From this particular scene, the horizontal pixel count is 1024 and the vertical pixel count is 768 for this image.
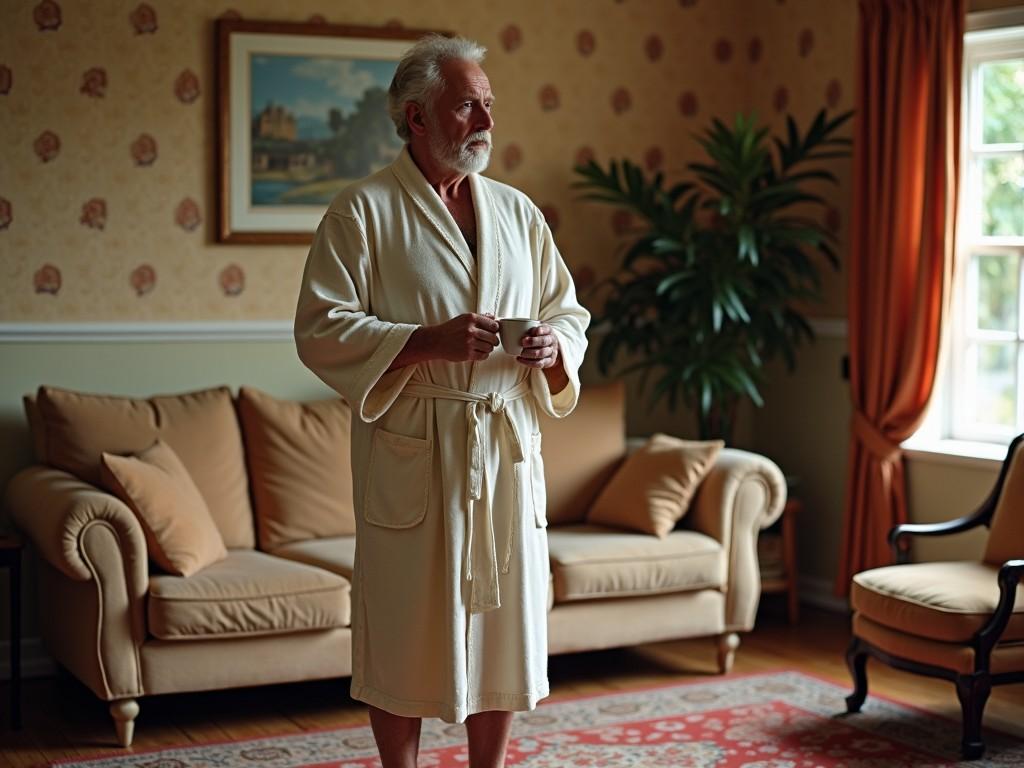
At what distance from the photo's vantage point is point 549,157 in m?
5.52

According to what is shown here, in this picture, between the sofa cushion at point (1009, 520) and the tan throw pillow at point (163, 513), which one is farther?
the sofa cushion at point (1009, 520)

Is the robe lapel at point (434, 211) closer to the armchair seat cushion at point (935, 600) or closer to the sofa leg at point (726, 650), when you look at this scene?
the armchair seat cushion at point (935, 600)

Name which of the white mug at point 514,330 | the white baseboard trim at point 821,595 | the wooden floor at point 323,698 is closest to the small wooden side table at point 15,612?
the wooden floor at point 323,698

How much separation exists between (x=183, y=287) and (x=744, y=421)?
250cm

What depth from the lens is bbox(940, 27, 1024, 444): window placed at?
4844 mm

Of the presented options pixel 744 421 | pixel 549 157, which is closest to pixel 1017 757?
pixel 744 421

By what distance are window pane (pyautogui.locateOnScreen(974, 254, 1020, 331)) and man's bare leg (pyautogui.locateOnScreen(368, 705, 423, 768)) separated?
2957 mm

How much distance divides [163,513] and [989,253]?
2.99 m

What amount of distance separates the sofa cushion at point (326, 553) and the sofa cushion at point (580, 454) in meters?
0.79

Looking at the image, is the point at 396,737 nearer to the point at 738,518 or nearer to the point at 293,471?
the point at 293,471

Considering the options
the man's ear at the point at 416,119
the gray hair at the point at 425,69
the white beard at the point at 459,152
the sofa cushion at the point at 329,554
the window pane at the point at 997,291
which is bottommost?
the sofa cushion at the point at 329,554

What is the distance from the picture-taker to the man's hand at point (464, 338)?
2.68 metres

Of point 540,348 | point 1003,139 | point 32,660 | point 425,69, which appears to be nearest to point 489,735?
point 540,348

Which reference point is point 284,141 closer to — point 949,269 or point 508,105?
point 508,105
